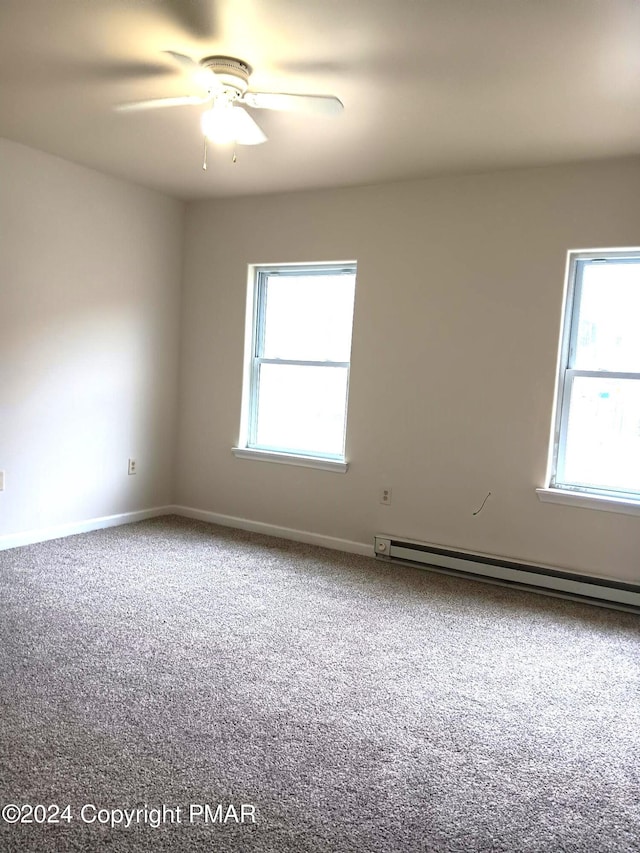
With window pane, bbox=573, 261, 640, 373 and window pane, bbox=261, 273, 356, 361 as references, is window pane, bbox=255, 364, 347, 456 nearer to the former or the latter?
window pane, bbox=261, 273, 356, 361

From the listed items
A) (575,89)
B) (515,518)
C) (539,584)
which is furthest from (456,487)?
(575,89)

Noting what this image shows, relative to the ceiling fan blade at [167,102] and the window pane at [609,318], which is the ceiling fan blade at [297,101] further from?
the window pane at [609,318]

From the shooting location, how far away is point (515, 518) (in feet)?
13.1

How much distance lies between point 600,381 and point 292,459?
6.85 feet

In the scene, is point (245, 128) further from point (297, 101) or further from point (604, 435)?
point (604, 435)

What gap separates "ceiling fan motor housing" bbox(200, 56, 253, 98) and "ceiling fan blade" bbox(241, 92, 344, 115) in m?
0.07

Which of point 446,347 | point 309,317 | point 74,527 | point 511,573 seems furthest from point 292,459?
point 511,573

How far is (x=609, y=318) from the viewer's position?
3771mm

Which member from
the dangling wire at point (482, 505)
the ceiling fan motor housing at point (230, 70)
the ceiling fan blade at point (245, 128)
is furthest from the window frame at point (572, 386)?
the ceiling fan motor housing at point (230, 70)

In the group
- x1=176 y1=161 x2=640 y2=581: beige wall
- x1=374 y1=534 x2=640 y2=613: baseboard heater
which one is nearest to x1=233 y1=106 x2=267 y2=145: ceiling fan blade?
x1=176 y1=161 x2=640 y2=581: beige wall

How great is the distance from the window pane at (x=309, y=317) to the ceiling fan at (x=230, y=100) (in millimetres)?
1793

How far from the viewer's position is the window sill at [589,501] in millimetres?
3664

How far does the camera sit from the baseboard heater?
364cm

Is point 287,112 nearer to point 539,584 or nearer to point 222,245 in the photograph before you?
point 222,245
